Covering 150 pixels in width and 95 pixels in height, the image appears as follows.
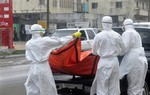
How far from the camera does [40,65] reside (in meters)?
7.36

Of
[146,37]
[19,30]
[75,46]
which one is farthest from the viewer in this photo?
[19,30]

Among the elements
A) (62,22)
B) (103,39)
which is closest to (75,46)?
(103,39)

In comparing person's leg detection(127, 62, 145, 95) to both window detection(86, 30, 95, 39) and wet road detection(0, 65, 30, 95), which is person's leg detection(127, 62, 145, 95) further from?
window detection(86, 30, 95, 39)

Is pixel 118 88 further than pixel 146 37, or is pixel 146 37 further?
pixel 146 37

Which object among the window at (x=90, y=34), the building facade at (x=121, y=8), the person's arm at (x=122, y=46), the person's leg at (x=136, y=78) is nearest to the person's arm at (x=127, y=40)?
the person's arm at (x=122, y=46)

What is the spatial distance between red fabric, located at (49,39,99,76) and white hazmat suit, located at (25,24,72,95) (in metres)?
0.37

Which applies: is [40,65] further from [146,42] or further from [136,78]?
[146,42]

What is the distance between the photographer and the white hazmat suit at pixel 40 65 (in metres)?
7.34

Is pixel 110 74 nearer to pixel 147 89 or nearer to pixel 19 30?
pixel 147 89

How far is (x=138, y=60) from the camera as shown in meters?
7.95

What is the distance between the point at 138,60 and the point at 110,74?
2.55 feet

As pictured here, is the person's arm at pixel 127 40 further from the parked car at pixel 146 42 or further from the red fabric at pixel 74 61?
the parked car at pixel 146 42

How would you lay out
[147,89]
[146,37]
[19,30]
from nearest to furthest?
[147,89], [146,37], [19,30]

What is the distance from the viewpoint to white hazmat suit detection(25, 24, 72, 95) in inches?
289
